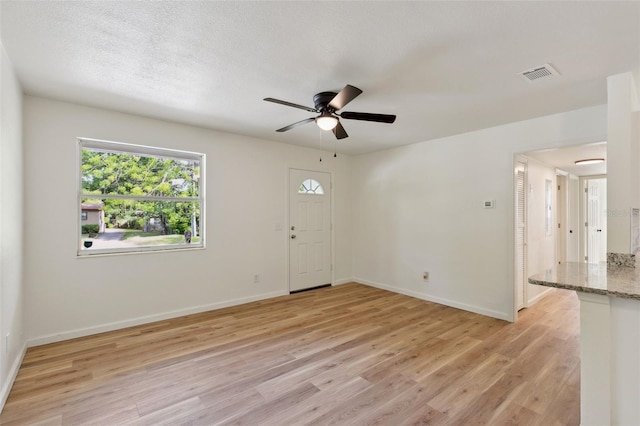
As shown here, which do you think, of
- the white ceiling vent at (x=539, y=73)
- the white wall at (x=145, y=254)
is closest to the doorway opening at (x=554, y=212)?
the white ceiling vent at (x=539, y=73)

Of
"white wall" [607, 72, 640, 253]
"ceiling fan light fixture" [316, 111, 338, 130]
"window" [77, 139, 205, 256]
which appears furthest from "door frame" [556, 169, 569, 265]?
"window" [77, 139, 205, 256]

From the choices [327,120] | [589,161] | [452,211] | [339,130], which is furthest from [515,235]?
[327,120]

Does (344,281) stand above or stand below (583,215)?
below

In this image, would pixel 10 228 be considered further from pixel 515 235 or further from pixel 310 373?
pixel 515 235

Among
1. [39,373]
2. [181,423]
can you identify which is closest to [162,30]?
[181,423]

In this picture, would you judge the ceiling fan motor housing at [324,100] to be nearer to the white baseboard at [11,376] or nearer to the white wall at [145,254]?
the white wall at [145,254]

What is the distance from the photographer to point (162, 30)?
1.89 m

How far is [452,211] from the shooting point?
173 inches

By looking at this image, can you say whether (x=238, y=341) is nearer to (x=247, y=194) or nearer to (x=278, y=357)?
(x=278, y=357)

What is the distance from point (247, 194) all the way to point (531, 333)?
409cm

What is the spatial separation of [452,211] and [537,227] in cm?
140

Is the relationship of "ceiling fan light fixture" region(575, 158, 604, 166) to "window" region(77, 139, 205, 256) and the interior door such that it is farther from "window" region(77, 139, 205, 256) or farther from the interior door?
"window" region(77, 139, 205, 256)

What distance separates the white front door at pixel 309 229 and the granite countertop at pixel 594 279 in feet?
12.2

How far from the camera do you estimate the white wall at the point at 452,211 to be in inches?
147
